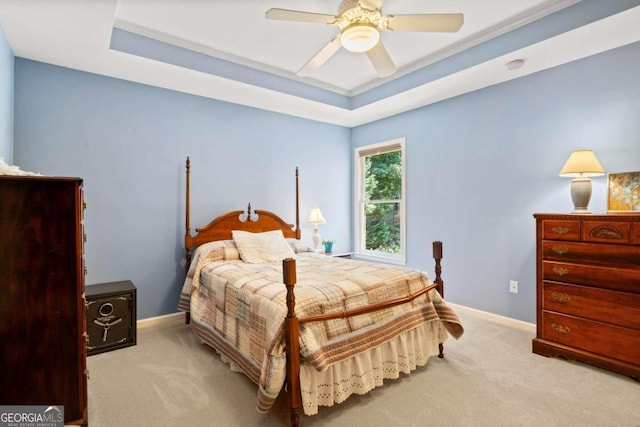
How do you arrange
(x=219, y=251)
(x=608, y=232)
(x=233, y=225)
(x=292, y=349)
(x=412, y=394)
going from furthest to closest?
(x=233, y=225)
(x=219, y=251)
(x=608, y=232)
(x=412, y=394)
(x=292, y=349)

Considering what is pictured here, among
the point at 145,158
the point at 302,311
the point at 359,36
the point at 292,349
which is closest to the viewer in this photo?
the point at 292,349

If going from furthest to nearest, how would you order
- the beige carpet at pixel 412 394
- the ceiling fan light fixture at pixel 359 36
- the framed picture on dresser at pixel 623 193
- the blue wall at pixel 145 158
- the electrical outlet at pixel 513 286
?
the electrical outlet at pixel 513 286
the blue wall at pixel 145 158
the framed picture on dresser at pixel 623 193
the ceiling fan light fixture at pixel 359 36
the beige carpet at pixel 412 394

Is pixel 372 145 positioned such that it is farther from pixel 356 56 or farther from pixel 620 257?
pixel 620 257

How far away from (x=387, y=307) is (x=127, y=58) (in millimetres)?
3040

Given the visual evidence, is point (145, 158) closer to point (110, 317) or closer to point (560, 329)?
point (110, 317)

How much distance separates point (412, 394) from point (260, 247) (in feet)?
6.60

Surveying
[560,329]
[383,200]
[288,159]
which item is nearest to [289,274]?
[560,329]

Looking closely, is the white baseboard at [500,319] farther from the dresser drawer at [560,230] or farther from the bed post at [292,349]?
the bed post at [292,349]

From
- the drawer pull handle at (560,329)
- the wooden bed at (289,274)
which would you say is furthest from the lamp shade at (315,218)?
the drawer pull handle at (560,329)

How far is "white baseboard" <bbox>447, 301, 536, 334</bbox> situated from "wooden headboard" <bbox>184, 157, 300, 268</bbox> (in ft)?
7.40

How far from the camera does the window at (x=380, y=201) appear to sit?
15.2ft

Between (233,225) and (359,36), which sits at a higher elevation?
(359,36)

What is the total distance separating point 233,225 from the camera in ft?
12.7

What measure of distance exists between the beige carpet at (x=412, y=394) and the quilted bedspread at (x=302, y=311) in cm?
23
